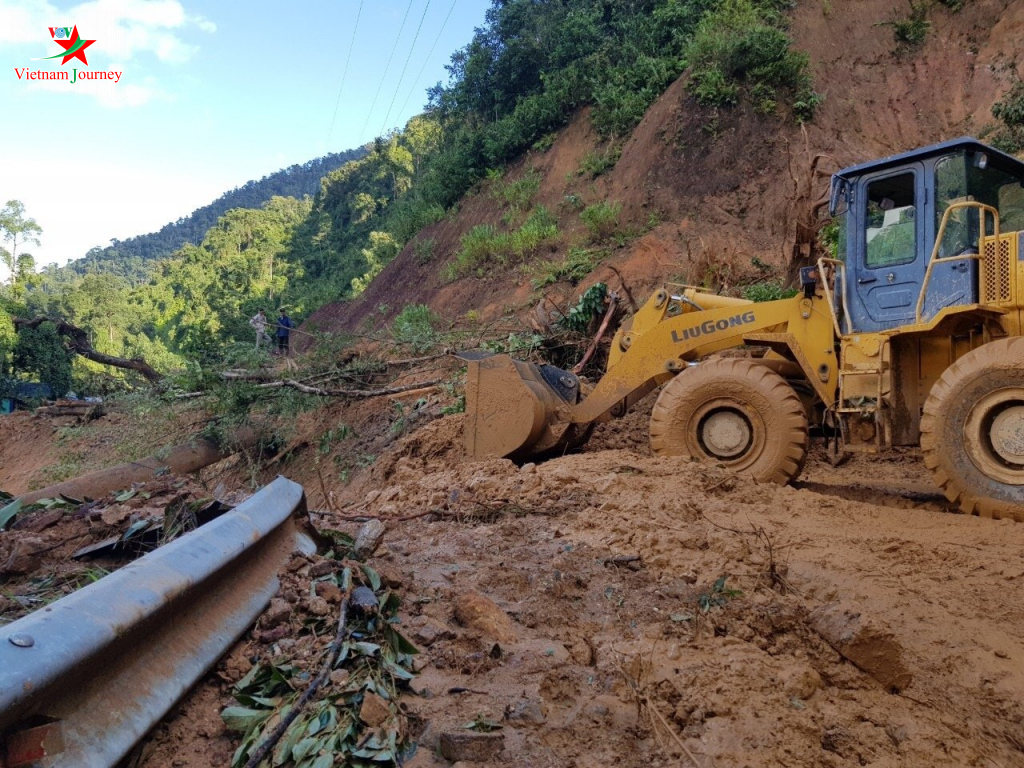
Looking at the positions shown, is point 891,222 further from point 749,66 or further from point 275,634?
point 749,66

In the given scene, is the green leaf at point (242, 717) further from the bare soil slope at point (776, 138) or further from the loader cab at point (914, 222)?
the bare soil slope at point (776, 138)

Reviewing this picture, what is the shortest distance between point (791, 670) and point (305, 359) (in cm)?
982

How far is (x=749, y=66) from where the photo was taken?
1777 centimetres

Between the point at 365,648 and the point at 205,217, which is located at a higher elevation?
the point at 205,217

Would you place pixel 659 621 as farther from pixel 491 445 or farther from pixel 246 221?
pixel 246 221

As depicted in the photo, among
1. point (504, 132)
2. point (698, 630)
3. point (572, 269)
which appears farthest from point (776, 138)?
point (698, 630)

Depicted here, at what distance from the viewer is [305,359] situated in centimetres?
1180

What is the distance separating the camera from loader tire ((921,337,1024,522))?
538 cm

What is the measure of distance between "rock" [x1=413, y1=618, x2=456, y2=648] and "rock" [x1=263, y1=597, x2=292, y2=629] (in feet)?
1.66

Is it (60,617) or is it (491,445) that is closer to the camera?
(60,617)

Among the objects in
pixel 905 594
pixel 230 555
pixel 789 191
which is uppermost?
pixel 789 191

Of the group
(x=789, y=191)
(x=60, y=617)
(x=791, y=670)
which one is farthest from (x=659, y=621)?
(x=789, y=191)

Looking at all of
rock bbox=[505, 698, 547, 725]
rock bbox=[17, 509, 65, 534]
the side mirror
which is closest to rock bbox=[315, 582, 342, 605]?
rock bbox=[505, 698, 547, 725]

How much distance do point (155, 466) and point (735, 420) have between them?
7.21m
